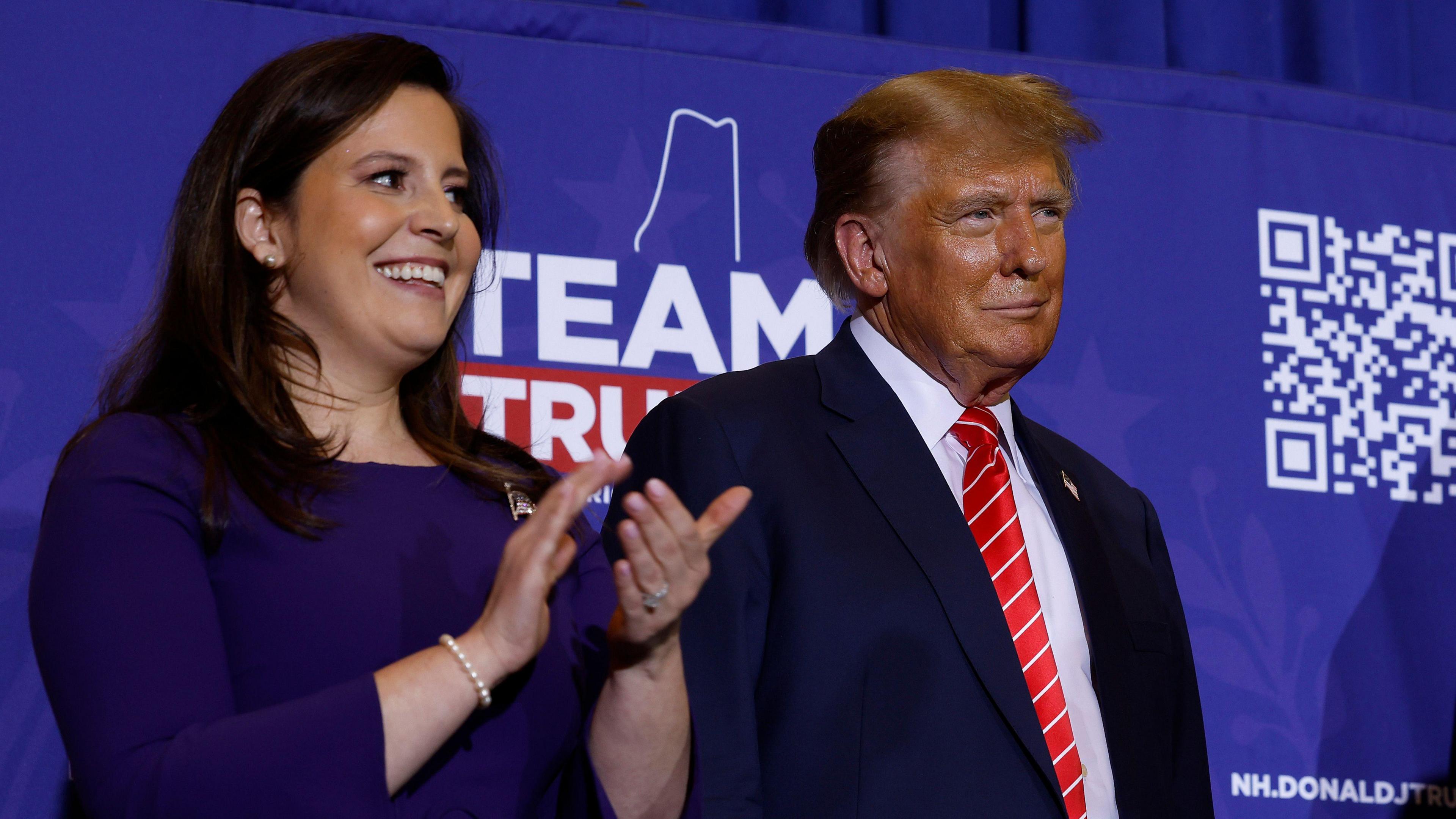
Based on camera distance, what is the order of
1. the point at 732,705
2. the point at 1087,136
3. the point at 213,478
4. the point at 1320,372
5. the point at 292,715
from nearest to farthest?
the point at 292,715 < the point at 213,478 < the point at 732,705 < the point at 1087,136 < the point at 1320,372

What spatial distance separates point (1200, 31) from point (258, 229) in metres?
2.00

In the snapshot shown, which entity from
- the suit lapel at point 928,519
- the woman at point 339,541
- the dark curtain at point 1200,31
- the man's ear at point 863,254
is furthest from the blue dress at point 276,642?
the dark curtain at point 1200,31

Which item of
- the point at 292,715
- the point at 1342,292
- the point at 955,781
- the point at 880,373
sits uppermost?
the point at 1342,292

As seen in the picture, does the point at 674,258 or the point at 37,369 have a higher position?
the point at 674,258

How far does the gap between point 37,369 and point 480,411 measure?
532 mm

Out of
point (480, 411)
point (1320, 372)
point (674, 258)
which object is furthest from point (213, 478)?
point (1320, 372)

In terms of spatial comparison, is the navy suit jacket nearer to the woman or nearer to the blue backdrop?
the woman

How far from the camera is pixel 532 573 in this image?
1082 mm

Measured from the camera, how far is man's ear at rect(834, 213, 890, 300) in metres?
1.90

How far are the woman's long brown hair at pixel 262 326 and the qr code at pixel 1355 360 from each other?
150 centimetres

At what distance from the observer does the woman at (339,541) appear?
1.08m

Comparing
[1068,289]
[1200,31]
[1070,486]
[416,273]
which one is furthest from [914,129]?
[1200,31]

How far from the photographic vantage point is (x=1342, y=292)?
8.38 ft

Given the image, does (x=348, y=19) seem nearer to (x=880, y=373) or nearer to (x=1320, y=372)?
(x=880, y=373)
